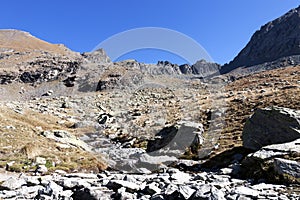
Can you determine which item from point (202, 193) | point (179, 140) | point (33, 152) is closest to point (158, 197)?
point (202, 193)

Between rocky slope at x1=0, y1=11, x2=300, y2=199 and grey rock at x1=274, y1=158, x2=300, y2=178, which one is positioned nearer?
rocky slope at x1=0, y1=11, x2=300, y2=199

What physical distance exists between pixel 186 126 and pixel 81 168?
26.5ft

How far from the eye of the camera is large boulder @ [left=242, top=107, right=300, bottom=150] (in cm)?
1571

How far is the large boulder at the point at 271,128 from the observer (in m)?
15.7

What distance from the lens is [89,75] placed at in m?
99.5

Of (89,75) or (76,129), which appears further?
(89,75)

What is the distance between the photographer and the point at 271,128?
16688 millimetres

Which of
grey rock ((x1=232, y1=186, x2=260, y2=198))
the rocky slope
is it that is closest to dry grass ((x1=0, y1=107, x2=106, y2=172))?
the rocky slope

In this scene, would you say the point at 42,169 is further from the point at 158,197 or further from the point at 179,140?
the point at 179,140

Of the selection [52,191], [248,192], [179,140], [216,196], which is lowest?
[52,191]

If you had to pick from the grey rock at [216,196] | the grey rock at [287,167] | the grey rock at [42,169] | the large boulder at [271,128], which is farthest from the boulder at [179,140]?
the grey rock at [216,196]

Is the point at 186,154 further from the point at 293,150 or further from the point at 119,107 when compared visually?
the point at 119,107

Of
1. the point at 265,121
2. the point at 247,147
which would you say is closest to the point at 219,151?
the point at 247,147

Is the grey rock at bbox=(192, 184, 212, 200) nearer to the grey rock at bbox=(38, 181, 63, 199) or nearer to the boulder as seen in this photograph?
the grey rock at bbox=(38, 181, 63, 199)
